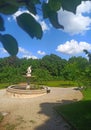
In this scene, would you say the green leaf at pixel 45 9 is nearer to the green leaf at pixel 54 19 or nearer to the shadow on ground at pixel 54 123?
the green leaf at pixel 54 19

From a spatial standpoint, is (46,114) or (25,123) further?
(46,114)

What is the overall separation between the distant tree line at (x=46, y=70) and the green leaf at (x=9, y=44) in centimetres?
2

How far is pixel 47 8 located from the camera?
1017mm

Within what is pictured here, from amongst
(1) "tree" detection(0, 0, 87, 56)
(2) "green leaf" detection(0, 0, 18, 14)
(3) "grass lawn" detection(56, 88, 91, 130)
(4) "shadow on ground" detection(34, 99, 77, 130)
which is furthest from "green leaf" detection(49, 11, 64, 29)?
(4) "shadow on ground" detection(34, 99, 77, 130)

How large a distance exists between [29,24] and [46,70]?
1696 inches

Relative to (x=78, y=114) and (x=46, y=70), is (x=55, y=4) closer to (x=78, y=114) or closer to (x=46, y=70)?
(x=78, y=114)

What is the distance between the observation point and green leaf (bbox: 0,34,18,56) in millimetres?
1002

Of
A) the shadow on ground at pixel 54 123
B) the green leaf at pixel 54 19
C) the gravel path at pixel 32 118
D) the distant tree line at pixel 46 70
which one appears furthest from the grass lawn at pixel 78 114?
the green leaf at pixel 54 19

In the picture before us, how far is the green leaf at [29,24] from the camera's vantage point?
100cm

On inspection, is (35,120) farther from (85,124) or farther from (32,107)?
(32,107)

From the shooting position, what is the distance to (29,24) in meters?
1.01

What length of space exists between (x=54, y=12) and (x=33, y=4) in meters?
0.08

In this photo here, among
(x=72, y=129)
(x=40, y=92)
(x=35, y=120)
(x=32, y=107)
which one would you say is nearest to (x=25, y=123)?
(x=35, y=120)

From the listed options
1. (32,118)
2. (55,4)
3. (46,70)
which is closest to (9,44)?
(55,4)
